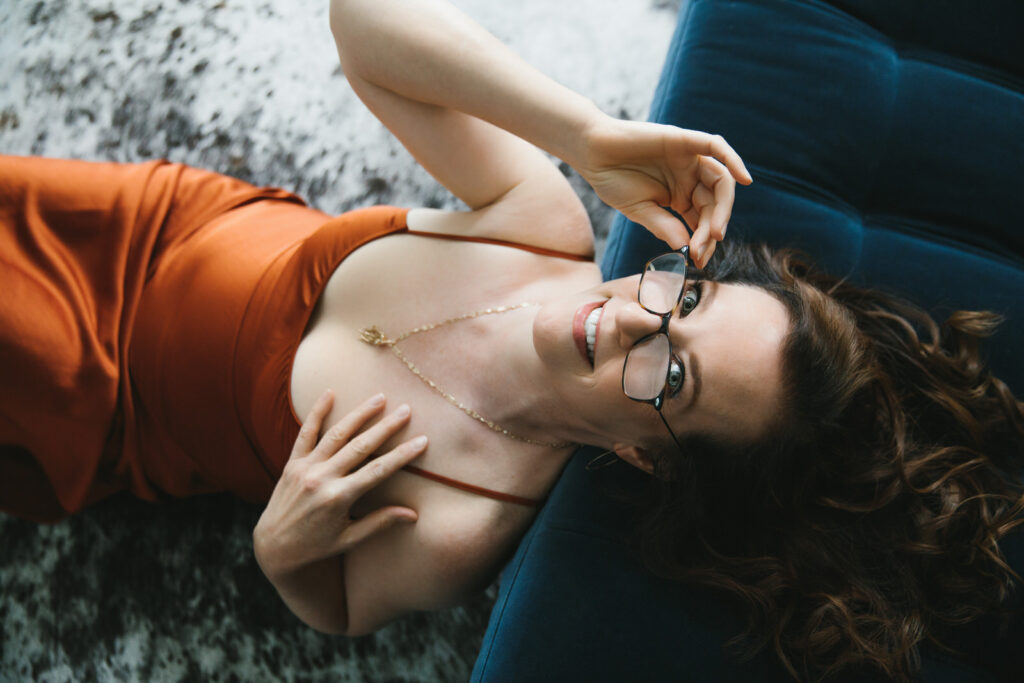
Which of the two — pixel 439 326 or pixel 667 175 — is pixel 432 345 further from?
pixel 667 175

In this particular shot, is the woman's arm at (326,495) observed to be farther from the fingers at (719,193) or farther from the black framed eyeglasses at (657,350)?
the fingers at (719,193)

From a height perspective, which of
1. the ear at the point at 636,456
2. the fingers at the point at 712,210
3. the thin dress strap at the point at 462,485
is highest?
the fingers at the point at 712,210

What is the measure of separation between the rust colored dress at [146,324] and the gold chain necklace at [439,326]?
12 cm

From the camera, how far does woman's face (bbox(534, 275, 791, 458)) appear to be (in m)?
0.98

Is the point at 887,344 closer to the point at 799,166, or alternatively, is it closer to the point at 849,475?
the point at 849,475

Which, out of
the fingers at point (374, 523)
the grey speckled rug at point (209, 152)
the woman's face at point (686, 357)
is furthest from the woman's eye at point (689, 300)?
the grey speckled rug at point (209, 152)

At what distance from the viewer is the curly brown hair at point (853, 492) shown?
1.05m

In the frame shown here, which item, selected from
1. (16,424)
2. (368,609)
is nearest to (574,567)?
(368,609)

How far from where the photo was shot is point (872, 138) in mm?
1294

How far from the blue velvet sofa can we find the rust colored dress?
1.30ft

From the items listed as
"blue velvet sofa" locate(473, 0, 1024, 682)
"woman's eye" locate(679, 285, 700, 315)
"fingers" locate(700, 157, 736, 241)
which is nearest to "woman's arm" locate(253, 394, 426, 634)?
"blue velvet sofa" locate(473, 0, 1024, 682)

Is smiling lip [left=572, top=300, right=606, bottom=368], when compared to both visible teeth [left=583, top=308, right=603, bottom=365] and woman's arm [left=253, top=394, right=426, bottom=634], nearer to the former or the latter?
visible teeth [left=583, top=308, right=603, bottom=365]

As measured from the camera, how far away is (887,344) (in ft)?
3.96

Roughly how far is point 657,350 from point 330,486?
0.62 m
